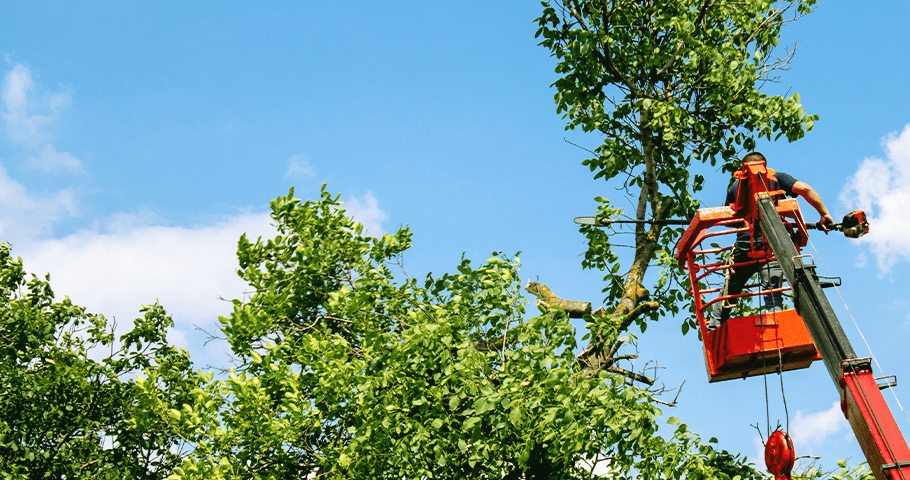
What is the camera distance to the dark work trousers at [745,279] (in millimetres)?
7020

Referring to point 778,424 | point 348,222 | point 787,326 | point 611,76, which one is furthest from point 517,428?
point 611,76

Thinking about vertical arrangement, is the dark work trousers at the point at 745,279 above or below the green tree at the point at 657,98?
below

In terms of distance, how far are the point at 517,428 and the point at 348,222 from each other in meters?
3.64

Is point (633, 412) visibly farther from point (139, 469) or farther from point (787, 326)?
point (139, 469)

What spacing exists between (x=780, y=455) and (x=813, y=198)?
229cm

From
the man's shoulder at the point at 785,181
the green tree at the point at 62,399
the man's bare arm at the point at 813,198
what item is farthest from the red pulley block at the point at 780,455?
the green tree at the point at 62,399

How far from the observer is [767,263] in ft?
22.5

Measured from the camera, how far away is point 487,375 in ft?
22.4

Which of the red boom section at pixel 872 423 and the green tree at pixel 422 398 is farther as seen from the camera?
the green tree at pixel 422 398

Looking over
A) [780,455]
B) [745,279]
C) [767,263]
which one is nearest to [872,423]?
[780,455]

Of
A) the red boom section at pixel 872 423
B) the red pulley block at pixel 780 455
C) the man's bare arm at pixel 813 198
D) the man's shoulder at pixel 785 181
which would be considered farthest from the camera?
the man's shoulder at pixel 785 181

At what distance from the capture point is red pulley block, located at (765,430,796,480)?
5746 mm

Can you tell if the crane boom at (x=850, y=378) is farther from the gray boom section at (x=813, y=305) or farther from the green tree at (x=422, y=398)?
the green tree at (x=422, y=398)

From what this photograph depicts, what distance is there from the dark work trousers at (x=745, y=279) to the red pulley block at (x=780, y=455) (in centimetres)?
136
